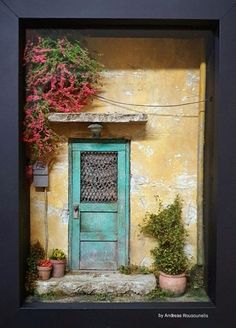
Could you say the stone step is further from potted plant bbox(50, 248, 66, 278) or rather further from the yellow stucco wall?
the yellow stucco wall

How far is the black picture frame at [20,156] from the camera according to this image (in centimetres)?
402

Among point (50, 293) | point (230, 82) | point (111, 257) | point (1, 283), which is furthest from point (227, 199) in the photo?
point (1, 283)

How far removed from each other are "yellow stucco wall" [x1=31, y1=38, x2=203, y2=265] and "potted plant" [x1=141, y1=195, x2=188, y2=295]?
0.14 meters

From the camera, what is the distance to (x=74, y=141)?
181 inches

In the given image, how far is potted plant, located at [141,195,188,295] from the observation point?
173 inches

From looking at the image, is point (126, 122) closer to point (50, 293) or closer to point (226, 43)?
point (226, 43)

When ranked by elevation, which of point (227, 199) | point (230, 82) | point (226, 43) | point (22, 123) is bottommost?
point (227, 199)

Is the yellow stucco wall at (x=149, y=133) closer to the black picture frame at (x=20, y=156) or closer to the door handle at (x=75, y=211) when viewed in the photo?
the door handle at (x=75, y=211)

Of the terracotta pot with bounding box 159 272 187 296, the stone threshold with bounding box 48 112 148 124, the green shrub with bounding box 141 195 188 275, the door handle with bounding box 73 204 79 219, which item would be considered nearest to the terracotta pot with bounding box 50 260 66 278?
the door handle with bounding box 73 204 79 219

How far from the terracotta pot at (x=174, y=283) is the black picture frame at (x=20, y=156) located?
262 millimetres

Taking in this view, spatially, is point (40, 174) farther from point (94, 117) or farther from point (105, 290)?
point (105, 290)

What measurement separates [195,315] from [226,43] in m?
3.14

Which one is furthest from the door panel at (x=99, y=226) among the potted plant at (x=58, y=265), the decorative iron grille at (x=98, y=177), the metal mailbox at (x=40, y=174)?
the metal mailbox at (x=40, y=174)

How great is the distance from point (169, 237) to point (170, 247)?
14 centimetres
